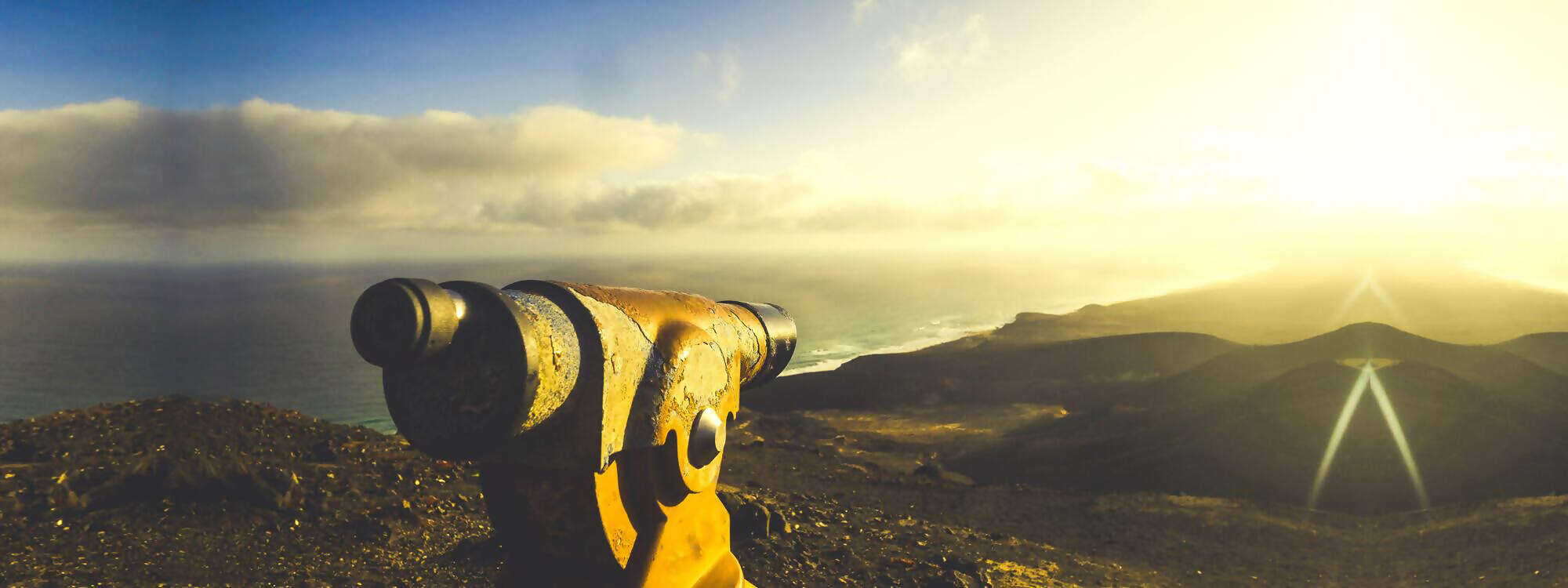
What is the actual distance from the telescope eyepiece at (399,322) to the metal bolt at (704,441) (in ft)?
3.80

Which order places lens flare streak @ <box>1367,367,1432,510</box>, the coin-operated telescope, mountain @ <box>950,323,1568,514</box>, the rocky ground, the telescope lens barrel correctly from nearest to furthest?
the coin-operated telescope
the telescope lens barrel
the rocky ground
lens flare streak @ <box>1367,367,1432,510</box>
mountain @ <box>950,323,1568,514</box>

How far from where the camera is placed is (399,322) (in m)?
2.08

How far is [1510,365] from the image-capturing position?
2194 cm

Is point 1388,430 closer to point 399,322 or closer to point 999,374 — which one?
point 999,374

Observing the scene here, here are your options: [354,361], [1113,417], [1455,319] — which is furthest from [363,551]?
[1455,319]

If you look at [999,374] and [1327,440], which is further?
[999,374]

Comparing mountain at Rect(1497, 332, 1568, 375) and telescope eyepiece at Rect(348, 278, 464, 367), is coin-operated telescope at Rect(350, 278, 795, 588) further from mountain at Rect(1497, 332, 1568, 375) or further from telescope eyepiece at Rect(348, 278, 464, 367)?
mountain at Rect(1497, 332, 1568, 375)

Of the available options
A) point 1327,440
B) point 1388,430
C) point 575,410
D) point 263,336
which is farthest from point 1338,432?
point 263,336

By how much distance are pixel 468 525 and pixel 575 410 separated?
241 inches

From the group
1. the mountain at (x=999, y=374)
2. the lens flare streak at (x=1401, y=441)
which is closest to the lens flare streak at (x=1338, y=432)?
the lens flare streak at (x=1401, y=441)

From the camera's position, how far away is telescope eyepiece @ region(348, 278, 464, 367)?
6.76 feet

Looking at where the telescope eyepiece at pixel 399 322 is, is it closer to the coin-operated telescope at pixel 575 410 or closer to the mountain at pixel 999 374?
the coin-operated telescope at pixel 575 410

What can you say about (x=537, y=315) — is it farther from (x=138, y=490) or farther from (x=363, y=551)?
(x=138, y=490)

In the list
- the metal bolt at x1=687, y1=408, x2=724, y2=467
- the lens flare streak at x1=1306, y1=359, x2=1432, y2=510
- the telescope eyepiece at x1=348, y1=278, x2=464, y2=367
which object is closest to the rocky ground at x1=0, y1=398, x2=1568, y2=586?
the lens flare streak at x1=1306, y1=359, x2=1432, y2=510
